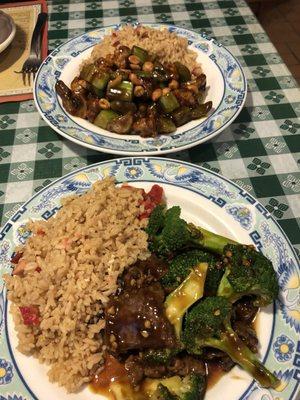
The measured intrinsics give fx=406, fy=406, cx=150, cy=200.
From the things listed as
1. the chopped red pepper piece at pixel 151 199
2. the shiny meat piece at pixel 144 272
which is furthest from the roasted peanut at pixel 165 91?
the shiny meat piece at pixel 144 272

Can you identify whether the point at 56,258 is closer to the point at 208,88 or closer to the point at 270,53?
the point at 208,88

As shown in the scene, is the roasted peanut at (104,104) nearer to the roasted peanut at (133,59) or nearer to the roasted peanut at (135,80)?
the roasted peanut at (135,80)

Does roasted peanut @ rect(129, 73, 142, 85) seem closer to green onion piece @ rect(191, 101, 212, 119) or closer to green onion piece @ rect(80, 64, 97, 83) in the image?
green onion piece @ rect(80, 64, 97, 83)

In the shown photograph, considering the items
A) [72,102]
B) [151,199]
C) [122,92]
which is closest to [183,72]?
[122,92]

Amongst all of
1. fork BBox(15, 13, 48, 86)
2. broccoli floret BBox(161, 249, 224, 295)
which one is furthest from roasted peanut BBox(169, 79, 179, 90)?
broccoli floret BBox(161, 249, 224, 295)

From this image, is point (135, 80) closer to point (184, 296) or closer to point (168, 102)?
point (168, 102)

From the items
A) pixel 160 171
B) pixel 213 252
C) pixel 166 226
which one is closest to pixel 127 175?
pixel 160 171

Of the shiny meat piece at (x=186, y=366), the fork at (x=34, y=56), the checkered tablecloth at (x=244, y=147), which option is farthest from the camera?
the fork at (x=34, y=56)
